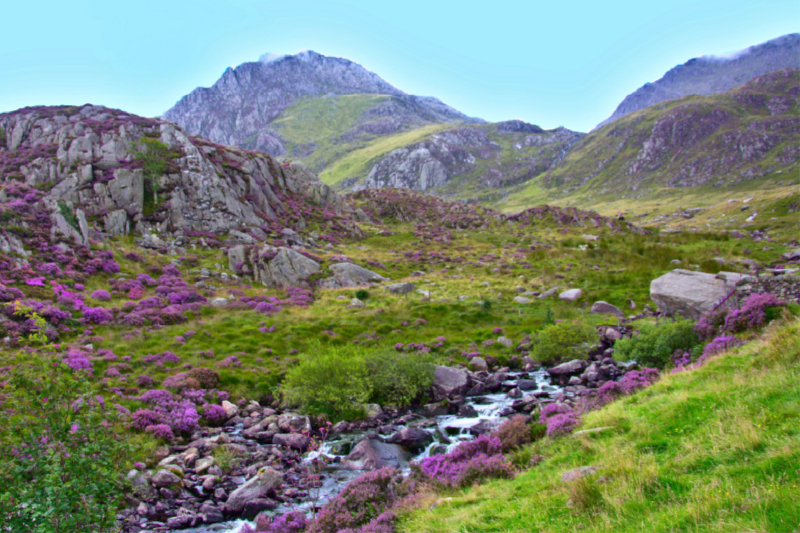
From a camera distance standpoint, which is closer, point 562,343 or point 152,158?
point 562,343

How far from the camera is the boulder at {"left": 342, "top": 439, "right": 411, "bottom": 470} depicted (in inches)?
538

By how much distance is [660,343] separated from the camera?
18.8 meters

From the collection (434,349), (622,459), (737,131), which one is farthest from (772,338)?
(737,131)

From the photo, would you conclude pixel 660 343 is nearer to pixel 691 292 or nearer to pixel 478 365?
pixel 691 292

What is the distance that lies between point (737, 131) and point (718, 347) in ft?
667

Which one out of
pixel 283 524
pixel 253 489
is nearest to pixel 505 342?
pixel 253 489

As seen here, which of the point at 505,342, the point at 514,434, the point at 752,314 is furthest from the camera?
the point at 505,342

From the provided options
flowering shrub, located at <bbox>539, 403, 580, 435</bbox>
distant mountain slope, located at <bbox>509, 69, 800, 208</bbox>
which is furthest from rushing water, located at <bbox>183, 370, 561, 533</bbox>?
distant mountain slope, located at <bbox>509, 69, 800, 208</bbox>

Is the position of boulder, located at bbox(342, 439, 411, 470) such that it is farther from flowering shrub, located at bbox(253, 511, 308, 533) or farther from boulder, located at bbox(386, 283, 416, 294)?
boulder, located at bbox(386, 283, 416, 294)

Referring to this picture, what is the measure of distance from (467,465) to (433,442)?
417 cm

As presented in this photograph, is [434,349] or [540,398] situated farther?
[434,349]

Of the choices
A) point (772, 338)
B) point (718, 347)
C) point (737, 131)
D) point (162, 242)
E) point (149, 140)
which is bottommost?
point (718, 347)

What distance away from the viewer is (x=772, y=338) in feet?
37.7

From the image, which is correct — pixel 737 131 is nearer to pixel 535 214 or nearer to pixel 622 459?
pixel 535 214
